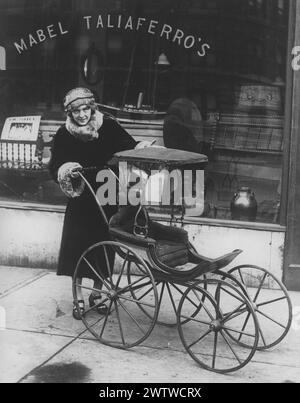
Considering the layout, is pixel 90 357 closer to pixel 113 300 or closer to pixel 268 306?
pixel 113 300

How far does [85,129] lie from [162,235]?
1.13 meters

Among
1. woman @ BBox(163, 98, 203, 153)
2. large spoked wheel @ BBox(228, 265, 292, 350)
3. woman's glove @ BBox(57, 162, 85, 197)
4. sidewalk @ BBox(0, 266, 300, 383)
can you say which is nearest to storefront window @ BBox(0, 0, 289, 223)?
woman @ BBox(163, 98, 203, 153)

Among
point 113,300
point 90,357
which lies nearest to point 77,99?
point 113,300

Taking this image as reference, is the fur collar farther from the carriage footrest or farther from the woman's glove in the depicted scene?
the carriage footrest

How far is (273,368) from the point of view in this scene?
431cm

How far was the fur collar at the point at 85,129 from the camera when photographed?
518cm

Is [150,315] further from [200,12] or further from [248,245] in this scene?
[200,12]

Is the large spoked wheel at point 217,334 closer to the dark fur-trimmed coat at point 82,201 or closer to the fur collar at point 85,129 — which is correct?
the dark fur-trimmed coat at point 82,201

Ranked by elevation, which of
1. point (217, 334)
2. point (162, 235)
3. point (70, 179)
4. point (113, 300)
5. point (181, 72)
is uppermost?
point (181, 72)

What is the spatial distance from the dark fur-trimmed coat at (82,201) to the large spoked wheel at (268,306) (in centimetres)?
127

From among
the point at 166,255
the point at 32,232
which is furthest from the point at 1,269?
the point at 166,255

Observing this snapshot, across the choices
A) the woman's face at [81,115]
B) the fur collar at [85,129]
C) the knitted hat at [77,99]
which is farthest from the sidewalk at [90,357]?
the knitted hat at [77,99]

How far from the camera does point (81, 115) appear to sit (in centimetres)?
514

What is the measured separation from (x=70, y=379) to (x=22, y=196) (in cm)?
Result: 318
